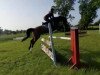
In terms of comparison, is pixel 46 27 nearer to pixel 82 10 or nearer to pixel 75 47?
pixel 75 47

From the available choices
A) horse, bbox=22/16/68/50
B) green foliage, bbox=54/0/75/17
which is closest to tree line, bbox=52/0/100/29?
green foliage, bbox=54/0/75/17

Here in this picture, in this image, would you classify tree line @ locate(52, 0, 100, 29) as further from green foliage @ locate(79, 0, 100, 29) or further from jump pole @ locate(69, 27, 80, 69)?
jump pole @ locate(69, 27, 80, 69)

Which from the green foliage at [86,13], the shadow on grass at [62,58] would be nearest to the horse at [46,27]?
the shadow on grass at [62,58]

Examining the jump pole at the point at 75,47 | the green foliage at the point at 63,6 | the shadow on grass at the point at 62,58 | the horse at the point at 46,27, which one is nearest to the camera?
the jump pole at the point at 75,47

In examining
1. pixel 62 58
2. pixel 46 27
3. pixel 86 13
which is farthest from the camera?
pixel 86 13

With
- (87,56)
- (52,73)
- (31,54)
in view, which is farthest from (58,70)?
(31,54)

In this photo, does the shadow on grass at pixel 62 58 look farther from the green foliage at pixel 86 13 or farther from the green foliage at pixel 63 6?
the green foliage at pixel 86 13

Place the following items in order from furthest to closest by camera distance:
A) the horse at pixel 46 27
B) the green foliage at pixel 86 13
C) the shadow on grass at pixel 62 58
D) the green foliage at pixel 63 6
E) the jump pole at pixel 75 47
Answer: the green foliage at pixel 86 13 < the green foliage at pixel 63 6 < the horse at pixel 46 27 < the shadow on grass at pixel 62 58 < the jump pole at pixel 75 47

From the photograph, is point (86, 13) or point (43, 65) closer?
point (43, 65)

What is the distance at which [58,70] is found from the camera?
8242 mm

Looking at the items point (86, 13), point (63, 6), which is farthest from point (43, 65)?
point (86, 13)

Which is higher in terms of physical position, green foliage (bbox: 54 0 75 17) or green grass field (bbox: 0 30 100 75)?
green foliage (bbox: 54 0 75 17)

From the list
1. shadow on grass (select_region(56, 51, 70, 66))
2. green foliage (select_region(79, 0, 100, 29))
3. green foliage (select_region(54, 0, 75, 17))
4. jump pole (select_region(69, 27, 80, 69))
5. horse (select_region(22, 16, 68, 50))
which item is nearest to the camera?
jump pole (select_region(69, 27, 80, 69))

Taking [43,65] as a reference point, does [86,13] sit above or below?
above
